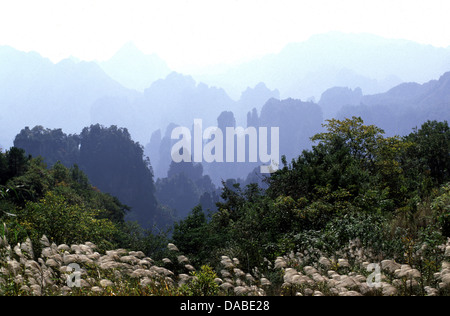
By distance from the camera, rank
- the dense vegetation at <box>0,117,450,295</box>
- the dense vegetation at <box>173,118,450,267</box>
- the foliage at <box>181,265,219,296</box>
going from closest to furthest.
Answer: the foliage at <box>181,265,219,296</box> → the dense vegetation at <box>0,117,450,295</box> → the dense vegetation at <box>173,118,450,267</box>

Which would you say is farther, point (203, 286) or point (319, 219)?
point (319, 219)

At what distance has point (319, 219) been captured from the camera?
11.6 meters

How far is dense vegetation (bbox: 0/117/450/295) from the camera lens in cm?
Answer: 639

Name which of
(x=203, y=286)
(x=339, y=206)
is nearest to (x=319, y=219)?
(x=339, y=206)

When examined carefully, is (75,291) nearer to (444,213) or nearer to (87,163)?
(444,213)

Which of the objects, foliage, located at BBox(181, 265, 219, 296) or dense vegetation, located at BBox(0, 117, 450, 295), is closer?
foliage, located at BBox(181, 265, 219, 296)

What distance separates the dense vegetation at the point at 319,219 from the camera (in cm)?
639

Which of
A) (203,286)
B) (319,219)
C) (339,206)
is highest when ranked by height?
(339,206)

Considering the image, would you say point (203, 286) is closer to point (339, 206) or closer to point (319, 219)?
point (319, 219)

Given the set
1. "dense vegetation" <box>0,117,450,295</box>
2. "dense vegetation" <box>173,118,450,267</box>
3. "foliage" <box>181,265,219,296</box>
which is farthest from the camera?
"dense vegetation" <box>173,118,450,267</box>

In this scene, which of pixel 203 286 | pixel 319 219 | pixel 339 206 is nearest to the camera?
pixel 203 286

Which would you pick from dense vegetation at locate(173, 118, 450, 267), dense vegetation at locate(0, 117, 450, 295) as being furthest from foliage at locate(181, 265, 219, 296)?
dense vegetation at locate(173, 118, 450, 267)

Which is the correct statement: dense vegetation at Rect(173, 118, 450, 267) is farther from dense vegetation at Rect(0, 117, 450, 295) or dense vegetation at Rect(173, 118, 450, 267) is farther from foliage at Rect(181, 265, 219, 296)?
foliage at Rect(181, 265, 219, 296)
